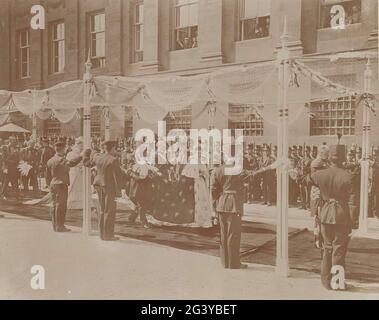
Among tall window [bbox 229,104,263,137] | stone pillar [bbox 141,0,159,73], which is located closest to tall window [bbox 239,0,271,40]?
tall window [bbox 229,104,263,137]

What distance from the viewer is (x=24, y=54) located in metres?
8.57

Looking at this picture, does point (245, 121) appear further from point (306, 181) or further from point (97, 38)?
point (97, 38)

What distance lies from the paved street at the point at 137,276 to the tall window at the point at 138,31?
391 cm

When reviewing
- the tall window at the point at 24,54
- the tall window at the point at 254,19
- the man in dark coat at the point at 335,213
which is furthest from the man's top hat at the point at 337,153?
the tall window at the point at 24,54

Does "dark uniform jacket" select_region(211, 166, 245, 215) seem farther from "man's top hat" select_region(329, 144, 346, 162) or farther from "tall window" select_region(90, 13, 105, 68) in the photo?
"tall window" select_region(90, 13, 105, 68)

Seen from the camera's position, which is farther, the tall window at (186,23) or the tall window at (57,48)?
the tall window at (186,23)

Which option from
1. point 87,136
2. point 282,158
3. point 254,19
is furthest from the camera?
point 254,19

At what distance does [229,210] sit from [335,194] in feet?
3.90

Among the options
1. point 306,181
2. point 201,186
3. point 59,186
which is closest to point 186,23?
point 201,186

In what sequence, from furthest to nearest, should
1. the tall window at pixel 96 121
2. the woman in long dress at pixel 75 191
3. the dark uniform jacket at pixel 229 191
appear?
the tall window at pixel 96 121 → the woman in long dress at pixel 75 191 → the dark uniform jacket at pixel 229 191

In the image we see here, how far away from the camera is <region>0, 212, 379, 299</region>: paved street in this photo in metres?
4.82

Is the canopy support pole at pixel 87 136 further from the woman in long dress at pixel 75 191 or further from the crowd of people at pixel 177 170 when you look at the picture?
the woman in long dress at pixel 75 191

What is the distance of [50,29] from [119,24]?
3.87ft

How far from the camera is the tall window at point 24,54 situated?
812 cm
